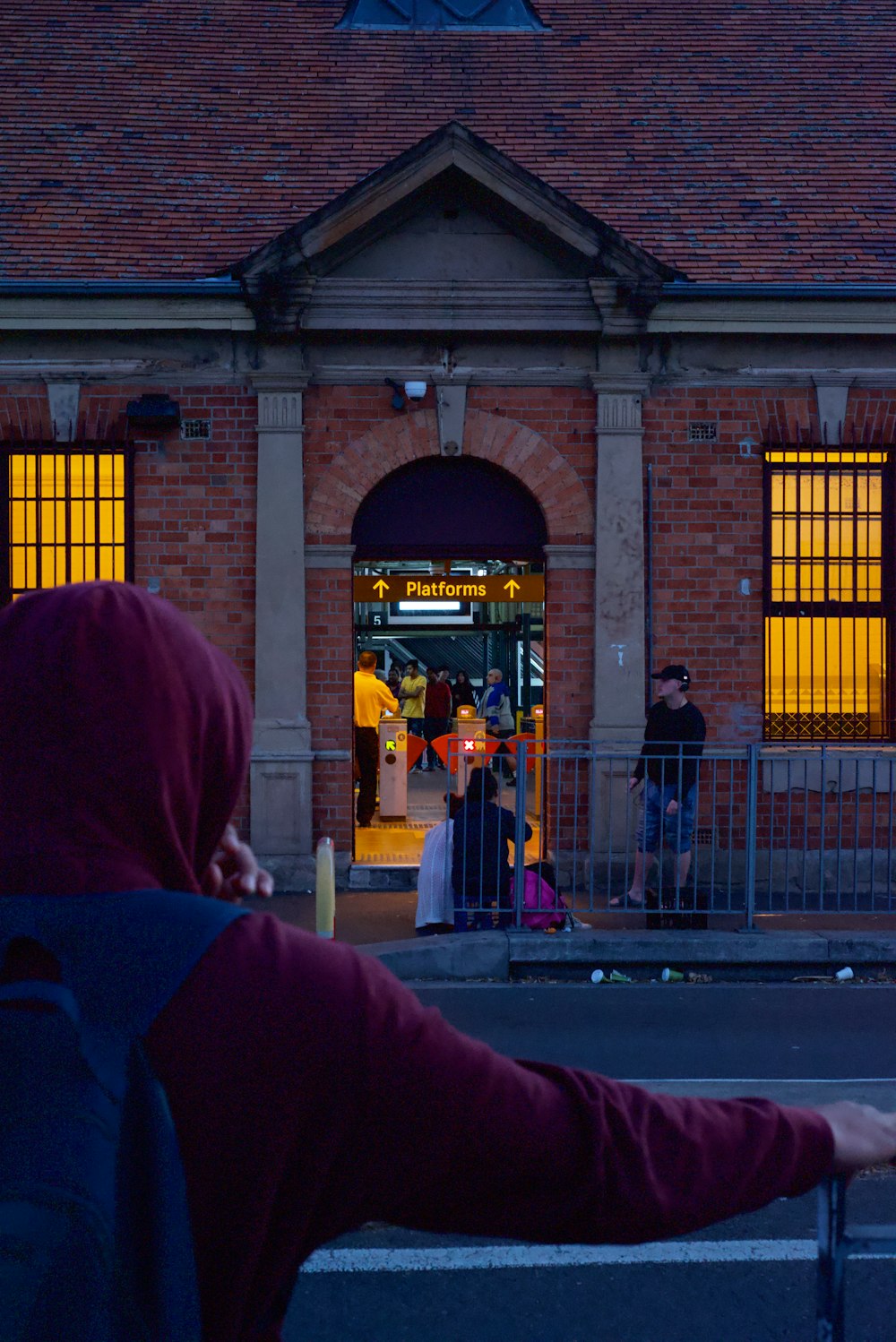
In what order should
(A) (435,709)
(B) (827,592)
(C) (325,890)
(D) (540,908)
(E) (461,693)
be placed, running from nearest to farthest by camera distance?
(C) (325,890), (D) (540,908), (B) (827,592), (A) (435,709), (E) (461,693)

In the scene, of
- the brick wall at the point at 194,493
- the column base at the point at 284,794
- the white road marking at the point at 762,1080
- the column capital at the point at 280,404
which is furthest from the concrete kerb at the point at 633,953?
the column capital at the point at 280,404

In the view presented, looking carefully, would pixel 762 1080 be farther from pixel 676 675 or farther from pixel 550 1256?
pixel 676 675

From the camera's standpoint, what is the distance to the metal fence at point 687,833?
9.34m

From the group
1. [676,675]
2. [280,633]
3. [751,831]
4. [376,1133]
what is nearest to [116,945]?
[376,1133]

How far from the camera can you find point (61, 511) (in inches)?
472

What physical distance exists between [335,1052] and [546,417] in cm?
1099

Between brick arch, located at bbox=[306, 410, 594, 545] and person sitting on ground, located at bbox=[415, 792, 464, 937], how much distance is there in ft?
11.1

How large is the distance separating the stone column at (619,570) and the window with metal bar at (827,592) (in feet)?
4.04

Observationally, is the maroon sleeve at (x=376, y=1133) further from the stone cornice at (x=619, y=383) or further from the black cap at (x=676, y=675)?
the stone cornice at (x=619, y=383)

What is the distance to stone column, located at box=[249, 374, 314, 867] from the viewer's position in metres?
11.7

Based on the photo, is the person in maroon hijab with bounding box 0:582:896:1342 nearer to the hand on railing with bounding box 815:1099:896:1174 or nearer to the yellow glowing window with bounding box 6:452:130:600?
the hand on railing with bounding box 815:1099:896:1174

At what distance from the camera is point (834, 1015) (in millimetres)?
8031

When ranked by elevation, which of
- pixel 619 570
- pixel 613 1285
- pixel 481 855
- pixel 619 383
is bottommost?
pixel 613 1285

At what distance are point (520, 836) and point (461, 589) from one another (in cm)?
353
